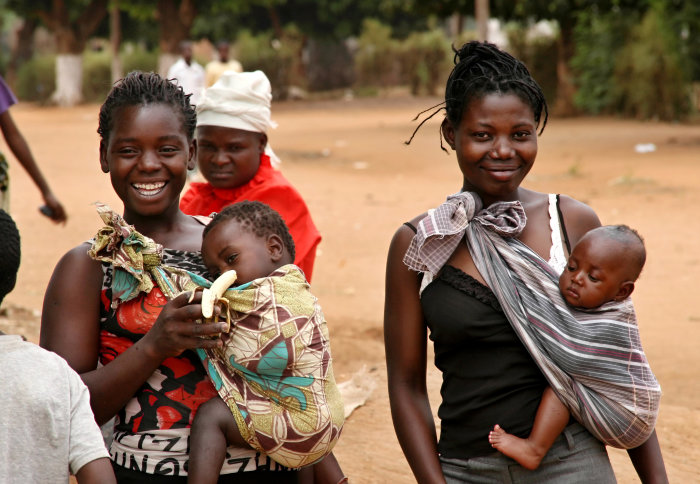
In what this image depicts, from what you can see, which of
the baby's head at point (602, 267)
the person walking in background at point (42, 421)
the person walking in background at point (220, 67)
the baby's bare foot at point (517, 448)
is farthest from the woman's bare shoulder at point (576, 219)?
the person walking in background at point (220, 67)

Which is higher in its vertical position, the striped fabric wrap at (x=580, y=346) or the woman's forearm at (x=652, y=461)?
the striped fabric wrap at (x=580, y=346)

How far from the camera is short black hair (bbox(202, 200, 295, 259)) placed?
2426mm

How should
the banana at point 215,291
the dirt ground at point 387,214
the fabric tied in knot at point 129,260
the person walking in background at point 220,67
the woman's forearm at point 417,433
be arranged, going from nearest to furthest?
the banana at point 215,291 → the fabric tied in knot at point 129,260 → the woman's forearm at point 417,433 → the dirt ground at point 387,214 → the person walking in background at point 220,67

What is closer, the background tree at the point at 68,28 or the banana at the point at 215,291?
the banana at the point at 215,291

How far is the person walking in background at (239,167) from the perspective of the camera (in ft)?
12.5

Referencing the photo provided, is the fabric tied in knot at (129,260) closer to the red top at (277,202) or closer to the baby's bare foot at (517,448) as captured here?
the baby's bare foot at (517,448)

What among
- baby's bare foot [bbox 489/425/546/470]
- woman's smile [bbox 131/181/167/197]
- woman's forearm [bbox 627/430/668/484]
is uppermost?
woman's smile [bbox 131/181/167/197]

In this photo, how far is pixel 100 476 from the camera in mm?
1927

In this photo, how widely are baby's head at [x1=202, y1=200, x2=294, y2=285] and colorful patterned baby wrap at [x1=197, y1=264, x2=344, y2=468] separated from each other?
12 cm

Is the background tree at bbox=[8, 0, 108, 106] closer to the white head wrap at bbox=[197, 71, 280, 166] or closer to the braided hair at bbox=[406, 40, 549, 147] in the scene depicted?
the white head wrap at bbox=[197, 71, 280, 166]

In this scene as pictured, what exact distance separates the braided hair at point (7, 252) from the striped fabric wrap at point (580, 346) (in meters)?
1.02

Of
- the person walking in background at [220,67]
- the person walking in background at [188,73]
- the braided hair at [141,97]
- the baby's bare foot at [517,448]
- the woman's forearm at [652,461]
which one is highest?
the braided hair at [141,97]

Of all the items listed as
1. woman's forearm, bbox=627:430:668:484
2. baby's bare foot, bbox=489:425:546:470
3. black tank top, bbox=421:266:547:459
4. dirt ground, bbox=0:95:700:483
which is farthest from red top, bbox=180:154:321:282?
woman's forearm, bbox=627:430:668:484

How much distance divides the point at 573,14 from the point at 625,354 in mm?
20881
